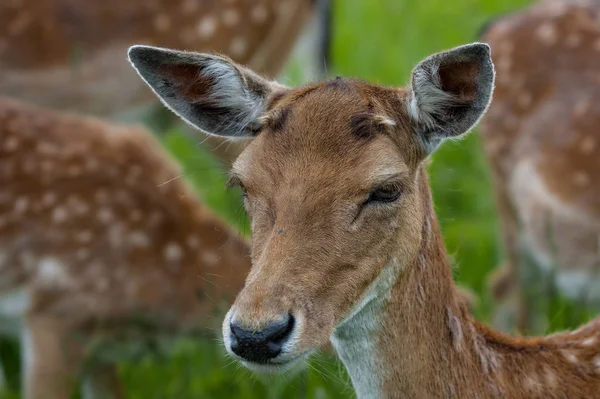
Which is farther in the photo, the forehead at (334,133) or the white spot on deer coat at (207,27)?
the white spot on deer coat at (207,27)

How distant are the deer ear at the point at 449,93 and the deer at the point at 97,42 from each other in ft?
11.1

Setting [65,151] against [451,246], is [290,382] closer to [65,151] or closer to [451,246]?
[65,151]

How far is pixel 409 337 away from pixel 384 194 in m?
0.42

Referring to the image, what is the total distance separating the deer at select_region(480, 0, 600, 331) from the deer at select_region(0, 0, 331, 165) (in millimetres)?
1539

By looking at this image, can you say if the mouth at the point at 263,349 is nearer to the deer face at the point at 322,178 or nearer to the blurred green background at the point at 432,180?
the deer face at the point at 322,178

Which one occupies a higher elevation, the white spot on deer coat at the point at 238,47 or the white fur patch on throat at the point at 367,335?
the white fur patch on throat at the point at 367,335

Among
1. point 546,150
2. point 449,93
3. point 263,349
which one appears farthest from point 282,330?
point 546,150

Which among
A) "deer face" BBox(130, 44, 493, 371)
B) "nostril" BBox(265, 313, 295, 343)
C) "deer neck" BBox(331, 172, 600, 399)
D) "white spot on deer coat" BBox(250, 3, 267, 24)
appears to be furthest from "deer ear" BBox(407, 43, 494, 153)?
"white spot on deer coat" BBox(250, 3, 267, 24)

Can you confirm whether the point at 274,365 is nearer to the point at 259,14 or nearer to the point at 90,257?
the point at 90,257

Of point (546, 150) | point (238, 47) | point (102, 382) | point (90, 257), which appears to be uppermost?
point (546, 150)

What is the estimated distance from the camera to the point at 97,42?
22.0ft

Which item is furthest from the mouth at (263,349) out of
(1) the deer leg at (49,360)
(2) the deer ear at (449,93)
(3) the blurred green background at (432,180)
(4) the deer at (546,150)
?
(4) the deer at (546,150)

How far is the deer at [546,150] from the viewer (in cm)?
565

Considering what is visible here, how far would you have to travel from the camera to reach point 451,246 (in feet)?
22.6
